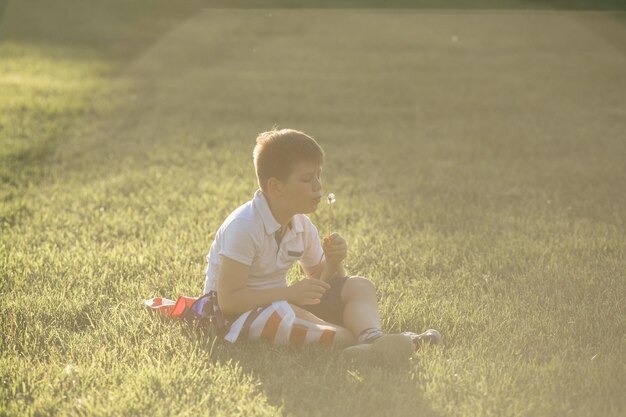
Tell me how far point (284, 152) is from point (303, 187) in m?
0.15

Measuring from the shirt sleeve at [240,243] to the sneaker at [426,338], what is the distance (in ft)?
2.16

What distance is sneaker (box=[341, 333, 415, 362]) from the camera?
3.28m

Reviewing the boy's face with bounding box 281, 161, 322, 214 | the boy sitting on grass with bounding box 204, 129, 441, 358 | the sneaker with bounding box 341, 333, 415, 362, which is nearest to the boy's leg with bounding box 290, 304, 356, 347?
the boy sitting on grass with bounding box 204, 129, 441, 358

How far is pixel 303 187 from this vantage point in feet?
11.3

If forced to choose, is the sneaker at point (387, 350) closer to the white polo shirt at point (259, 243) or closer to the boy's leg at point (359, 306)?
the boy's leg at point (359, 306)

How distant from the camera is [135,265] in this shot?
14.5 feet

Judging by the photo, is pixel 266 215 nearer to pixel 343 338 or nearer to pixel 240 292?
pixel 240 292

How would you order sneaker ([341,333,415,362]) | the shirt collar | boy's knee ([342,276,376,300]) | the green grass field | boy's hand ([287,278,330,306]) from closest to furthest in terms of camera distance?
the green grass field → sneaker ([341,333,415,362]) → boy's hand ([287,278,330,306]) → the shirt collar → boy's knee ([342,276,376,300])

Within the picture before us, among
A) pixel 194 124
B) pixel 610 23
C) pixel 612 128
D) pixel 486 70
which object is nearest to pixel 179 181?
pixel 194 124

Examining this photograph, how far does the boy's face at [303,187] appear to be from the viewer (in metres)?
Answer: 3.45

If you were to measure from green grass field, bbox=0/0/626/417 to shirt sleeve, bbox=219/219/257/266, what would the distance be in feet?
1.07

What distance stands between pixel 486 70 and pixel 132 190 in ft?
18.4

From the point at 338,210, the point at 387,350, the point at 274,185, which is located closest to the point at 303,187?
the point at 274,185

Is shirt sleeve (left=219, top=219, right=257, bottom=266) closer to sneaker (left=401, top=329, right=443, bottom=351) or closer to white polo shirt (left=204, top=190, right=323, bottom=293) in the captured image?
white polo shirt (left=204, top=190, right=323, bottom=293)
